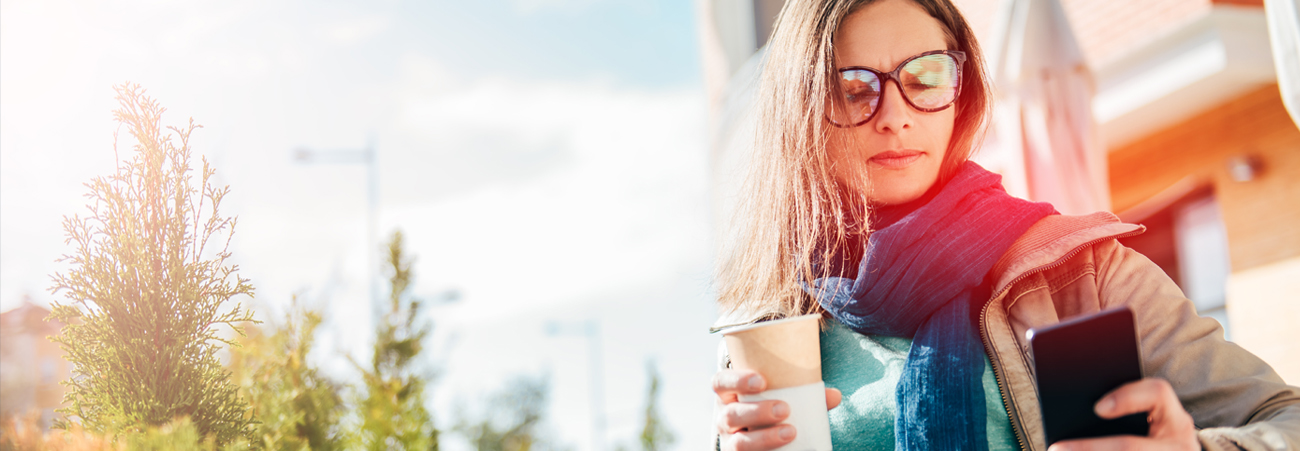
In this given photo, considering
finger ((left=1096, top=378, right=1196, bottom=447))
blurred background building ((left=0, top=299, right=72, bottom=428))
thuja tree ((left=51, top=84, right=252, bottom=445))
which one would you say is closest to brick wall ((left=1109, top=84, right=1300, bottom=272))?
finger ((left=1096, top=378, right=1196, bottom=447))

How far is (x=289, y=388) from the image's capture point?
5.85ft

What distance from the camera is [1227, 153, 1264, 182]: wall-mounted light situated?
7.62m

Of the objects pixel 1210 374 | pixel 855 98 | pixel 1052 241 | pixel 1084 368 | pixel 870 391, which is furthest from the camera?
pixel 855 98

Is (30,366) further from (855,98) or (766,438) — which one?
(855,98)

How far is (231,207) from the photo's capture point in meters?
1.37

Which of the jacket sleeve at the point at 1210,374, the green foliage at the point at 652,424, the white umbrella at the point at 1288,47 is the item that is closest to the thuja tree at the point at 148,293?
the jacket sleeve at the point at 1210,374

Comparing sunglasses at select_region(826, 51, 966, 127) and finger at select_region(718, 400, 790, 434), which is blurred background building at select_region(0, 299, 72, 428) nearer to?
finger at select_region(718, 400, 790, 434)

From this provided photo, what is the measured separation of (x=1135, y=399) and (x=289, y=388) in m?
1.56

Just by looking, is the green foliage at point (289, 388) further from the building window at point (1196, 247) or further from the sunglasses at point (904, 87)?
the building window at point (1196, 247)

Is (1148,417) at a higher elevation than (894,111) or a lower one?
lower

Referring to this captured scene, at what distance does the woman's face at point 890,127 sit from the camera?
69.2 inches

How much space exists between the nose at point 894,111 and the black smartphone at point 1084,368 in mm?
756

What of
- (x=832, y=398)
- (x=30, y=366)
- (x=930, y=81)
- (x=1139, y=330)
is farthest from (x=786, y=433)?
(x=30, y=366)

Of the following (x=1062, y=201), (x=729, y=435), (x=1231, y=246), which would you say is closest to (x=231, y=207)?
(x=729, y=435)
